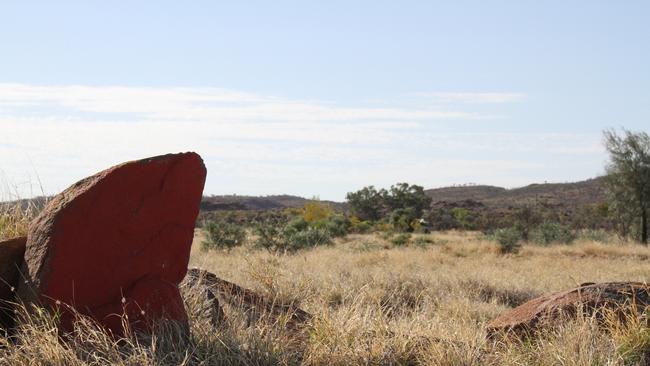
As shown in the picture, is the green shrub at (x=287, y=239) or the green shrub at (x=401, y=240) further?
the green shrub at (x=401, y=240)

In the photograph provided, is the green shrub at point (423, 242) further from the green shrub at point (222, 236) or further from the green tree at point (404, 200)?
the green tree at point (404, 200)

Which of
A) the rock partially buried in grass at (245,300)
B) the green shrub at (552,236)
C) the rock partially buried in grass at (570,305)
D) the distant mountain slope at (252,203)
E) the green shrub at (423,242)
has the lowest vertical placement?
the distant mountain slope at (252,203)

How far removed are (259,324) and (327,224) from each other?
2450 centimetres

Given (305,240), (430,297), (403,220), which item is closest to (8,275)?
(430,297)

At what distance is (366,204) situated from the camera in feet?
159

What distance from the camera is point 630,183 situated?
32.8 m

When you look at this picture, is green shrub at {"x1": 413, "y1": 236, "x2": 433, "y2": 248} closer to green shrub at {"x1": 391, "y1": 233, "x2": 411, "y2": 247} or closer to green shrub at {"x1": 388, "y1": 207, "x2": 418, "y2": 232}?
green shrub at {"x1": 391, "y1": 233, "x2": 411, "y2": 247}

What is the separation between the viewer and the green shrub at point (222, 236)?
22391 millimetres

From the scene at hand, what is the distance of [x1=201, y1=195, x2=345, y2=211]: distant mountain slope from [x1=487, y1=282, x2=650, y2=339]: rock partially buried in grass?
5435cm

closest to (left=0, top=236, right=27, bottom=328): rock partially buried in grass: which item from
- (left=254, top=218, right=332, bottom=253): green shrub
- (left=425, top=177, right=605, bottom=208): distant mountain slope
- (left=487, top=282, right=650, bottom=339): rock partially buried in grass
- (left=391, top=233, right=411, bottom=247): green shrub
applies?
(left=487, top=282, right=650, bottom=339): rock partially buried in grass

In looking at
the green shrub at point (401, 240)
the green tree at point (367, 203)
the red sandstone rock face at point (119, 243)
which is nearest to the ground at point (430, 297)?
the red sandstone rock face at point (119, 243)

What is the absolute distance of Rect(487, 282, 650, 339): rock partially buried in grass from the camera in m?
7.55

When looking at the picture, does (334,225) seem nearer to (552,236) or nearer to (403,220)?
(403,220)

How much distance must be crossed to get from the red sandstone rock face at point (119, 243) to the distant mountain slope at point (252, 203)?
181ft
